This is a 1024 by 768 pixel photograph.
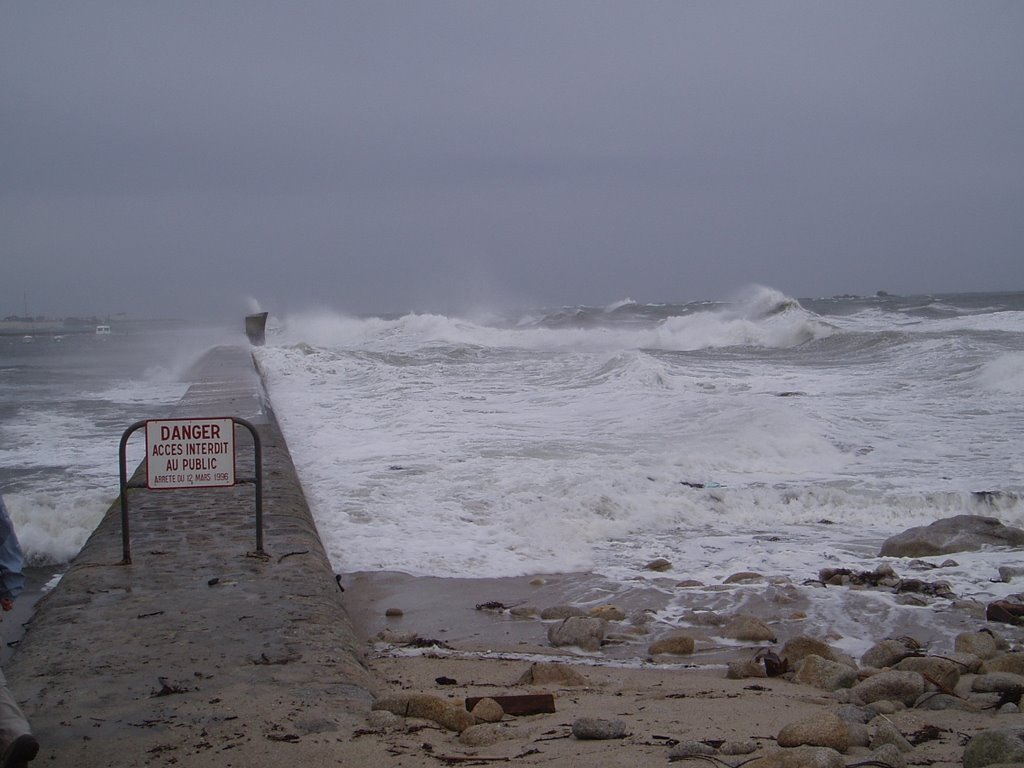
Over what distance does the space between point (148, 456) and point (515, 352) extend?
26484 mm

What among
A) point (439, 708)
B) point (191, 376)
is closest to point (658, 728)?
point (439, 708)

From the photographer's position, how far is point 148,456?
592 centimetres

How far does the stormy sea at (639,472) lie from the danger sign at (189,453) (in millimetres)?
1918

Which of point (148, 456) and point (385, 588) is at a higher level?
point (148, 456)

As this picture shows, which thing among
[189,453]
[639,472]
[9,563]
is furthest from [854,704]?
[639,472]

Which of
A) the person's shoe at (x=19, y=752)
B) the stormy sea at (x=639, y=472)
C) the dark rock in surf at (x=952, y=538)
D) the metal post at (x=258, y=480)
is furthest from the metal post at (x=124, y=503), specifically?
the dark rock in surf at (x=952, y=538)

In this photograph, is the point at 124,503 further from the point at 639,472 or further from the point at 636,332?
the point at 636,332

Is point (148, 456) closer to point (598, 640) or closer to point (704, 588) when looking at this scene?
point (598, 640)

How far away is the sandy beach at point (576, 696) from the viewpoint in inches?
137

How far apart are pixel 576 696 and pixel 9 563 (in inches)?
101

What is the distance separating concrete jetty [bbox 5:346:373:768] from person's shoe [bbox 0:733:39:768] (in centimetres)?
23

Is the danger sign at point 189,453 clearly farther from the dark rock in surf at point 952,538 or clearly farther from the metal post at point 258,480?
the dark rock in surf at point 952,538

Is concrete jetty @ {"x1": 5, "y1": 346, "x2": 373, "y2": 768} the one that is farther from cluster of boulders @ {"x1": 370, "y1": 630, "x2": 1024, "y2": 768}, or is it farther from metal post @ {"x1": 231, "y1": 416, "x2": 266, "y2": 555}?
cluster of boulders @ {"x1": 370, "y1": 630, "x2": 1024, "y2": 768}

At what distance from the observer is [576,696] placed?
456cm
